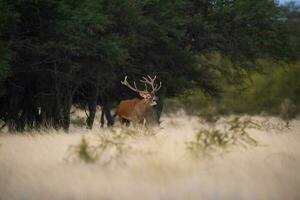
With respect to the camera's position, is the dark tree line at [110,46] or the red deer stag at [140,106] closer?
the dark tree line at [110,46]

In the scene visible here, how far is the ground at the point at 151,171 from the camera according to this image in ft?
31.2

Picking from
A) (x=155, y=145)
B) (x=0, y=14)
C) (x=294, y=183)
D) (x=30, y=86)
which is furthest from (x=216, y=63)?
(x=294, y=183)

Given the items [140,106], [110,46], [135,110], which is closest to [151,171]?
[135,110]

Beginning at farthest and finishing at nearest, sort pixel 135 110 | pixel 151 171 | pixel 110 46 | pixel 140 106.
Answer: pixel 110 46, pixel 140 106, pixel 135 110, pixel 151 171

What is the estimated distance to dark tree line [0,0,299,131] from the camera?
21.4m

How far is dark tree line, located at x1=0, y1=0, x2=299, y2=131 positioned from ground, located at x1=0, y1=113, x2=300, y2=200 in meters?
6.63

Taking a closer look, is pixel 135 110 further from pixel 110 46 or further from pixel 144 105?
pixel 110 46

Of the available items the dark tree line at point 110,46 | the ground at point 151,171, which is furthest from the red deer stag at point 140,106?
the ground at point 151,171

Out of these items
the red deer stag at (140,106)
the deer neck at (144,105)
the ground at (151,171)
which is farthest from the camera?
the deer neck at (144,105)

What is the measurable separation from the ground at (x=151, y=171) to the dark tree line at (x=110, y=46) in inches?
261

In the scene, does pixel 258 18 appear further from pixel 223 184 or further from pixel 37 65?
pixel 223 184

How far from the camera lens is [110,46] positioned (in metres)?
22.7

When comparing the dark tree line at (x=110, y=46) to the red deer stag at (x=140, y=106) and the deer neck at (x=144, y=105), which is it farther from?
the deer neck at (x=144, y=105)

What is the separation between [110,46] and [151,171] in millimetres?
12425
